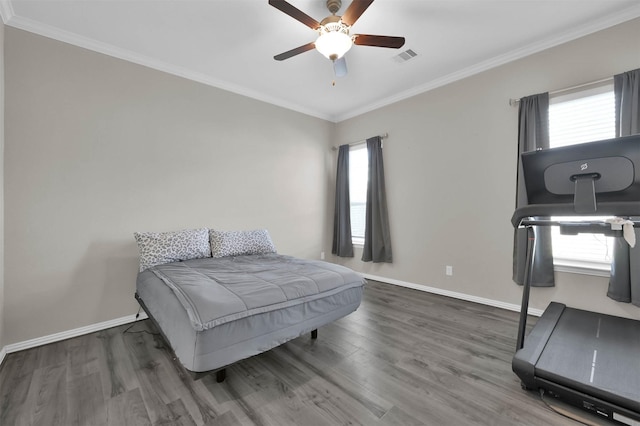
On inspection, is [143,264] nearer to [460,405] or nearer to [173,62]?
[173,62]

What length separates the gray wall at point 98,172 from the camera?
2.42 m

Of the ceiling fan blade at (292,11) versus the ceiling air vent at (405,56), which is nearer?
the ceiling fan blade at (292,11)

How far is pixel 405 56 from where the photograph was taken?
3082 millimetres

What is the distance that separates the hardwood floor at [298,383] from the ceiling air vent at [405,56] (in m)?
2.89

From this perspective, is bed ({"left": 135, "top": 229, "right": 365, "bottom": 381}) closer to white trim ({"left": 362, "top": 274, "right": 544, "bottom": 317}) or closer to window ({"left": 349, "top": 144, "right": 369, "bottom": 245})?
white trim ({"left": 362, "top": 274, "right": 544, "bottom": 317})

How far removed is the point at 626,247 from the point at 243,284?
3.21 meters

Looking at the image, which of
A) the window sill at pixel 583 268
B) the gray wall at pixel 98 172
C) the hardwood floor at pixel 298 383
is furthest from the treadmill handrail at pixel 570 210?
the gray wall at pixel 98 172

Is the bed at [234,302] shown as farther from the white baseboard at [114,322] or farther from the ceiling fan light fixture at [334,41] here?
the ceiling fan light fixture at [334,41]

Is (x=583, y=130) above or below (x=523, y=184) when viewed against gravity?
above

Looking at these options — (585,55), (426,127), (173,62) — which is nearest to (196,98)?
(173,62)

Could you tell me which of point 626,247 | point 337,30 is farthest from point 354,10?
point 626,247

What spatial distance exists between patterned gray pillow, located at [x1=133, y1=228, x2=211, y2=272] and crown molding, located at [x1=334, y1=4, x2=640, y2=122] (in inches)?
130

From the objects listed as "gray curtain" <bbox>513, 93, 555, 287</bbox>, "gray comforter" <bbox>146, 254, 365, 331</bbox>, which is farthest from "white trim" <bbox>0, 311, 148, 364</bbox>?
"gray curtain" <bbox>513, 93, 555, 287</bbox>

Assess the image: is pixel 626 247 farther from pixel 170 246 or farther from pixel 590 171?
pixel 170 246
